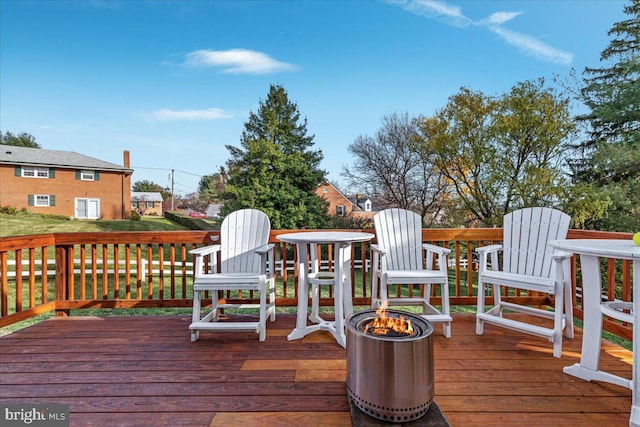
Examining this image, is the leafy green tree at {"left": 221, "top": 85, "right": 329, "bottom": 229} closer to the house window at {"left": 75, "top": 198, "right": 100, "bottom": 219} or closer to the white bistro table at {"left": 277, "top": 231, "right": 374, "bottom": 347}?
the house window at {"left": 75, "top": 198, "right": 100, "bottom": 219}

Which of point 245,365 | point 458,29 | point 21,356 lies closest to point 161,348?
point 245,365

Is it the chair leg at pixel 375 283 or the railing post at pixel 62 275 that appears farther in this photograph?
the railing post at pixel 62 275

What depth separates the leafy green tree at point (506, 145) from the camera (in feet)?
28.3

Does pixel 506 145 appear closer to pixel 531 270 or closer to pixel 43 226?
pixel 531 270

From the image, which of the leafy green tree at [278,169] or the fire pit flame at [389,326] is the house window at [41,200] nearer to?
the leafy green tree at [278,169]

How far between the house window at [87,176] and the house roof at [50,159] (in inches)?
15.0

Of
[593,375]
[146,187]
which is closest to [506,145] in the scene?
[593,375]

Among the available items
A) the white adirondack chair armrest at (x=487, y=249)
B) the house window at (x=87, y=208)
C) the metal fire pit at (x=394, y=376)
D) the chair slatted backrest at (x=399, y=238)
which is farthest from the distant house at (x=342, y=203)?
the metal fire pit at (x=394, y=376)

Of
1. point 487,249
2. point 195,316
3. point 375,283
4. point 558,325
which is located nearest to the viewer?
point 558,325

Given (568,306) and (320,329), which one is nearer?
(568,306)

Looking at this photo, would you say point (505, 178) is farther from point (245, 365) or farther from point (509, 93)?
point (245, 365)

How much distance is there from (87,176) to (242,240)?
761 inches

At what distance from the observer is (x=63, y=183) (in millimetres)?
17109

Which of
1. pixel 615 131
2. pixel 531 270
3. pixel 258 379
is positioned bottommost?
pixel 258 379
